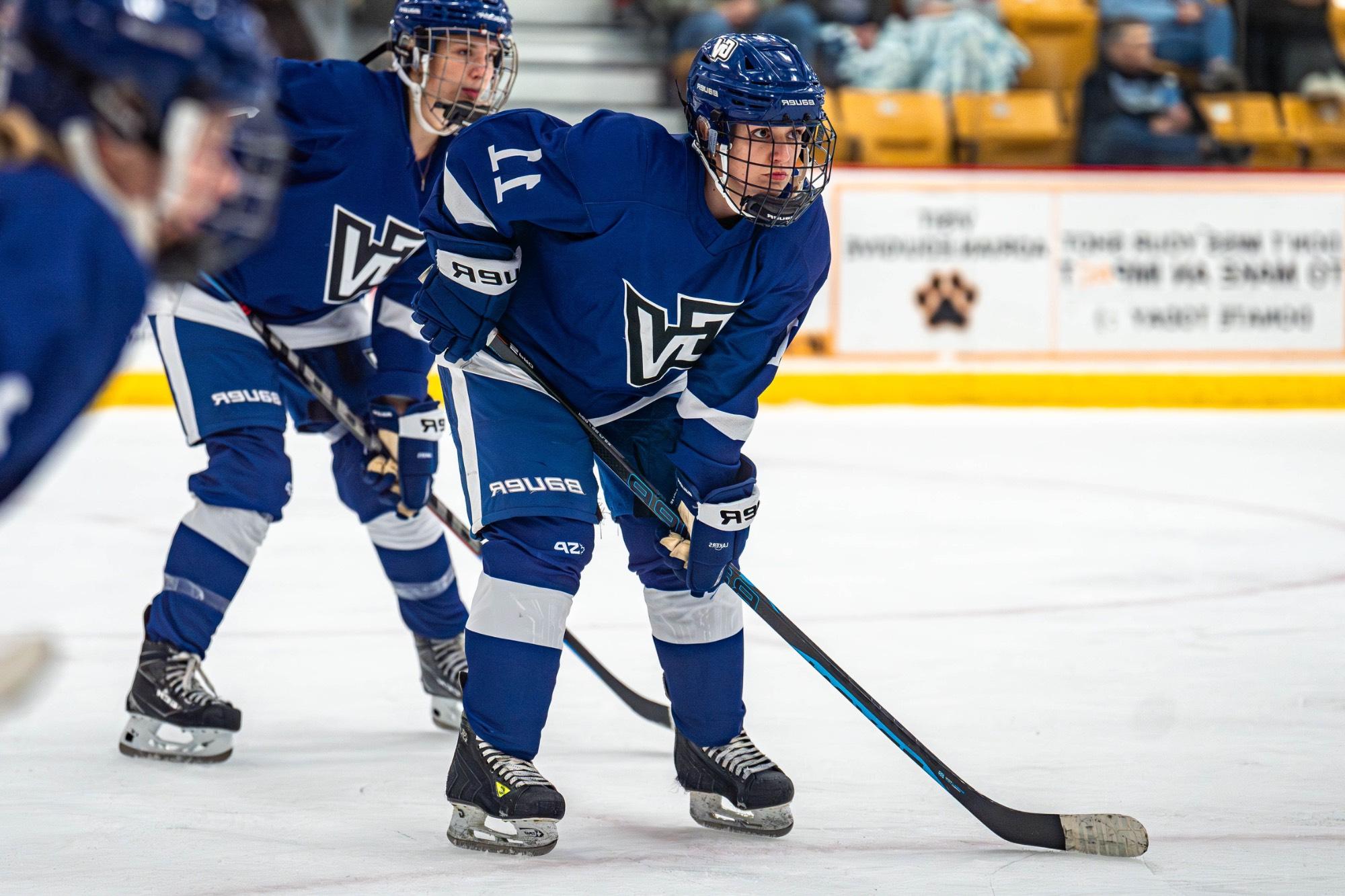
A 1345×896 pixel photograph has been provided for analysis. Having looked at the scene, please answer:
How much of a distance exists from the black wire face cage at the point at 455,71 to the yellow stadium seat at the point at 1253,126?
15.9 ft

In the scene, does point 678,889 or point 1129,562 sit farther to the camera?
point 1129,562

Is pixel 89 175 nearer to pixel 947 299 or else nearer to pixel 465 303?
Result: pixel 465 303

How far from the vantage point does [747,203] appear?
1844 mm

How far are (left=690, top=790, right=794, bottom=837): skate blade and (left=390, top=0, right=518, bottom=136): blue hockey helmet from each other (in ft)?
3.28

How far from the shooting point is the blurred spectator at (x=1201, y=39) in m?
6.68

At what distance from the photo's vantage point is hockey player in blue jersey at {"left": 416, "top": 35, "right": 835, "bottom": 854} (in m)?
1.87

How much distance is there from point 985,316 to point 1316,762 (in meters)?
4.11

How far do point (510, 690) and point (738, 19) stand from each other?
5289 mm

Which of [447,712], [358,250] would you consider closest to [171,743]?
[447,712]

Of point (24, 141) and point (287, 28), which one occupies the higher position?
point (287, 28)

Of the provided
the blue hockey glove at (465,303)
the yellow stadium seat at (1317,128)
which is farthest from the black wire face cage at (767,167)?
the yellow stadium seat at (1317,128)

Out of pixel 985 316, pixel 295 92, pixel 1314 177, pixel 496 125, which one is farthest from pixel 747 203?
pixel 1314 177

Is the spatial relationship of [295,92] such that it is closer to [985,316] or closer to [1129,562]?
[1129,562]

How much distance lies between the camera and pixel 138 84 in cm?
101
